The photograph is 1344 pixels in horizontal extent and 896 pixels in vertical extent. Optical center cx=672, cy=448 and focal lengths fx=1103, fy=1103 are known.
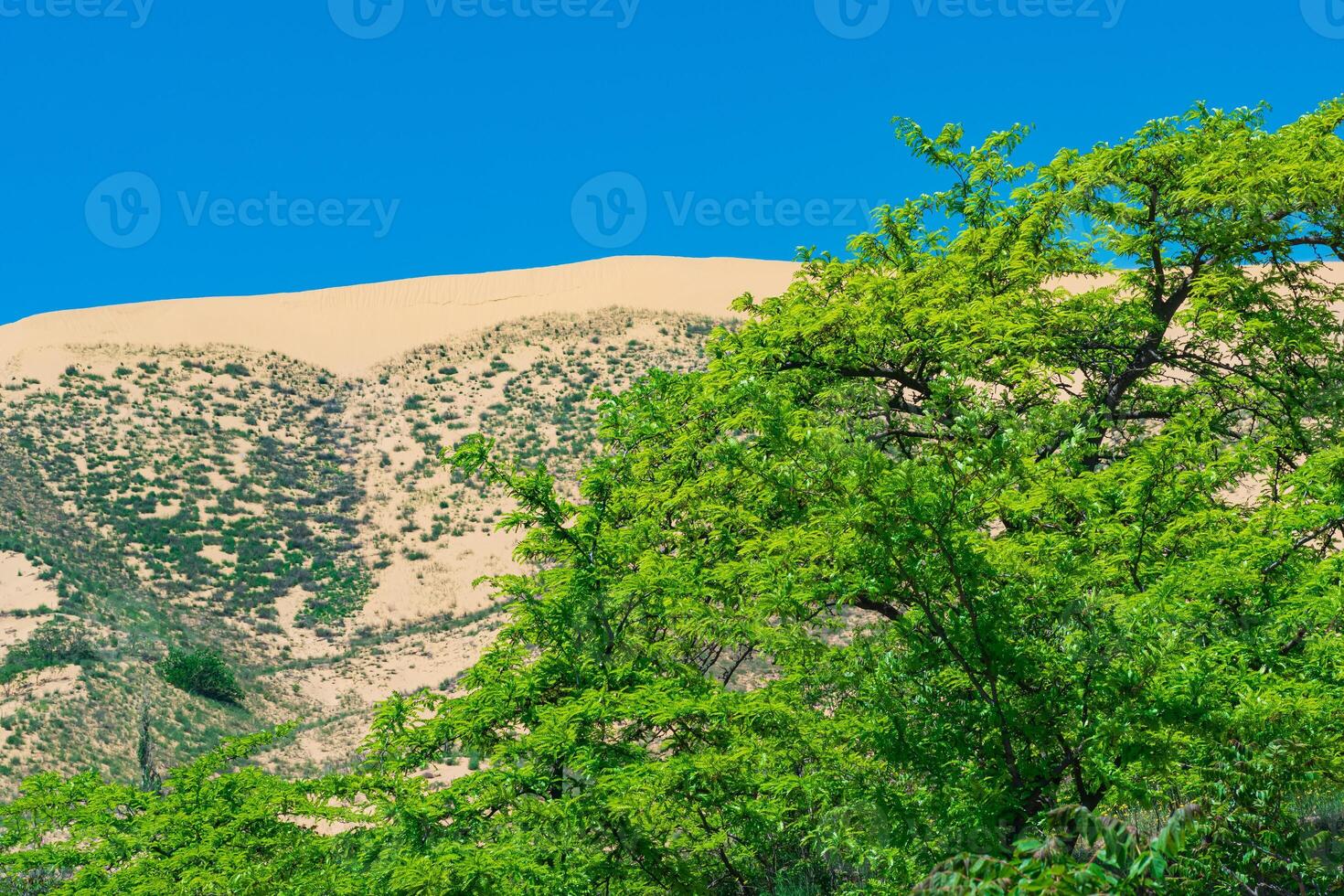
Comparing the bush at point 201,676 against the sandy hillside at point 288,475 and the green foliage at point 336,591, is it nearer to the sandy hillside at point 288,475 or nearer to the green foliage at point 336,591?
the sandy hillside at point 288,475

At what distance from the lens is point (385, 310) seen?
80.7 m

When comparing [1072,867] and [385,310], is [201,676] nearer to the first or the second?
[1072,867]

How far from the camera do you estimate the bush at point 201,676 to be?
3216cm

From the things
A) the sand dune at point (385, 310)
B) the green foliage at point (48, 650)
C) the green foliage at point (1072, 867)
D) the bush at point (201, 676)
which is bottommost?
the bush at point (201, 676)

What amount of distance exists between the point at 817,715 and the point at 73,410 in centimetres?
5715

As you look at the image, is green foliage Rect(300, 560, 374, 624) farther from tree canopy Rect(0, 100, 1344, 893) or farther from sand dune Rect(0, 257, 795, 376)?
tree canopy Rect(0, 100, 1344, 893)

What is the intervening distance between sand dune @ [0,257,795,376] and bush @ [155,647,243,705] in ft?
119

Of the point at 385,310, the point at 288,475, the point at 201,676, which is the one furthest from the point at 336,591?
the point at 385,310

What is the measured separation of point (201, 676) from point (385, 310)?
51523 millimetres

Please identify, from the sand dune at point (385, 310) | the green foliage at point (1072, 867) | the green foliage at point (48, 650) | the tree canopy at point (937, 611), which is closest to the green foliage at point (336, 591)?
the green foliage at point (48, 650)

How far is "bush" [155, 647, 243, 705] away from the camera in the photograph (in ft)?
105

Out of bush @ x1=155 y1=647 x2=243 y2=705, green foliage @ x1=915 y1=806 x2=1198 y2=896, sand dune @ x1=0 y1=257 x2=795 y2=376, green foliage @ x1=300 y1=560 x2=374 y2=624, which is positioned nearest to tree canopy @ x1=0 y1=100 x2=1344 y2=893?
green foliage @ x1=915 y1=806 x2=1198 y2=896

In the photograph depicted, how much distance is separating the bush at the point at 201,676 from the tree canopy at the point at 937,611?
20.3m

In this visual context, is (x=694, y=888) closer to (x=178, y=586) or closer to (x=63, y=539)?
(x=178, y=586)
